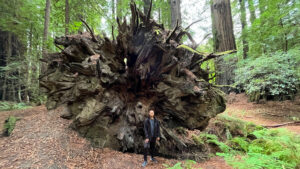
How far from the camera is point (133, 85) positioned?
450 centimetres

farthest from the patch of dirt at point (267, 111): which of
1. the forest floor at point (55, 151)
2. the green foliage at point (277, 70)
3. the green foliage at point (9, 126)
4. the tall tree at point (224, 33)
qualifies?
the green foliage at point (9, 126)

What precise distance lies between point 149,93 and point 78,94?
6.78 ft

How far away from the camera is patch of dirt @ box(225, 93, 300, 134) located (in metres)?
6.71

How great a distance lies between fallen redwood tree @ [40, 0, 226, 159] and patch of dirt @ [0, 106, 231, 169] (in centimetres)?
30

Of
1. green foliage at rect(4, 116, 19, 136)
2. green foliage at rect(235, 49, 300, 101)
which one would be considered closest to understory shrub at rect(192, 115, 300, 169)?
green foliage at rect(235, 49, 300, 101)

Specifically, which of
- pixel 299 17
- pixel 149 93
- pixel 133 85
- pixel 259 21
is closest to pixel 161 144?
pixel 149 93

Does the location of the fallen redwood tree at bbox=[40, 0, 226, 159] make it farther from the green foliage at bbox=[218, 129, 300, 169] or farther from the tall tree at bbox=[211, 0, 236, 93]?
the tall tree at bbox=[211, 0, 236, 93]

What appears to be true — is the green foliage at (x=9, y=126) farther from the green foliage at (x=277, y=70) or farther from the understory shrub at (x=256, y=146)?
the green foliage at (x=277, y=70)

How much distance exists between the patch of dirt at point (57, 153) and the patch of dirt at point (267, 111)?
14.5 feet

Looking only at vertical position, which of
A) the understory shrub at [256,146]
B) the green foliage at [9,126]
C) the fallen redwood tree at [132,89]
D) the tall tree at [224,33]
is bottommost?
the understory shrub at [256,146]

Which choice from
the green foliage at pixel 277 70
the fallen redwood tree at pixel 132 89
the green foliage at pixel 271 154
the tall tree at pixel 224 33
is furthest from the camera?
the tall tree at pixel 224 33

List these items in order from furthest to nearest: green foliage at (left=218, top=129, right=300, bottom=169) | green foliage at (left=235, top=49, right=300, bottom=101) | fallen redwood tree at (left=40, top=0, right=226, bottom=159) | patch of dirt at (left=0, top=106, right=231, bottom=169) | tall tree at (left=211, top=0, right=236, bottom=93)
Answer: tall tree at (left=211, top=0, right=236, bottom=93) → green foliage at (left=235, top=49, right=300, bottom=101) → fallen redwood tree at (left=40, top=0, right=226, bottom=159) → patch of dirt at (left=0, top=106, right=231, bottom=169) → green foliage at (left=218, top=129, right=300, bottom=169)

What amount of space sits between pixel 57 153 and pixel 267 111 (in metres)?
9.75

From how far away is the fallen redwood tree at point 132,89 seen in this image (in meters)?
3.84
